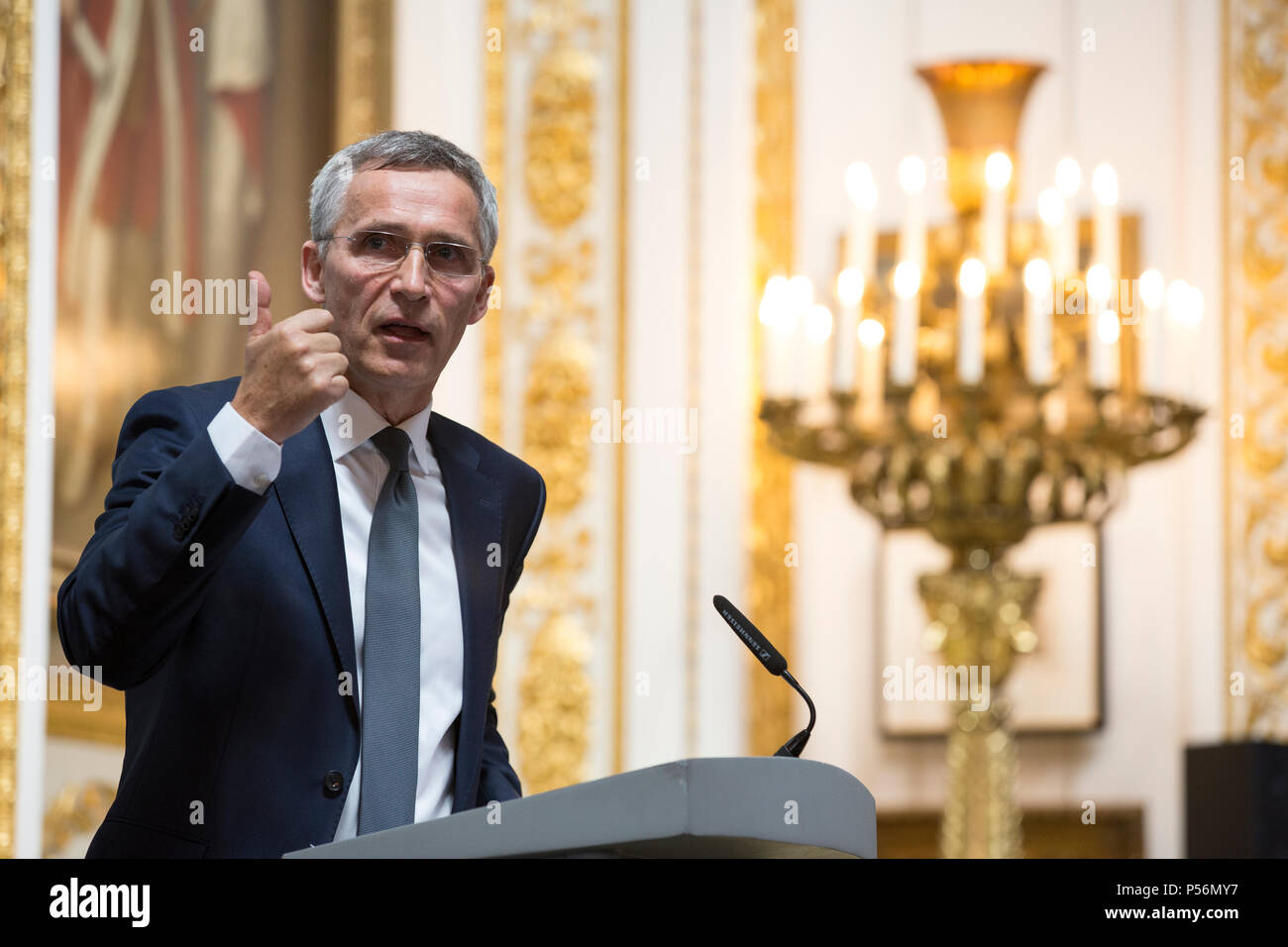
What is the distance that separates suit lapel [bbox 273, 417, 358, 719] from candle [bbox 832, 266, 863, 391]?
2.56 meters

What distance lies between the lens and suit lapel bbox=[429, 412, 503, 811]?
5.89ft

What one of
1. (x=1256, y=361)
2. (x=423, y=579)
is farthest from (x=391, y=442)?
(x=1256, y=361)

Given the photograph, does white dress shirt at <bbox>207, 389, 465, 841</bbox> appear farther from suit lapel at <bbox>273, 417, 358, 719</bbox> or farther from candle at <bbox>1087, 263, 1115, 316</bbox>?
candle at <bbox>1087, 263, 1115, 316</bbox>

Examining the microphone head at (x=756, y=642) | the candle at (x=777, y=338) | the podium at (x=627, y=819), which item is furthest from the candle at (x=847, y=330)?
the podium at (x=627, y=819)

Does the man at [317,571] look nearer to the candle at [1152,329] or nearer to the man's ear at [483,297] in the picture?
the man's ear at [483,297]

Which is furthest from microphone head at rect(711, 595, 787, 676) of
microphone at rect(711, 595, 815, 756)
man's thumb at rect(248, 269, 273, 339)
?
man's thumb at rect(248, 269, 273, 339)

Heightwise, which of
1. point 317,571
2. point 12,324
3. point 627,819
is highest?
point 12,324

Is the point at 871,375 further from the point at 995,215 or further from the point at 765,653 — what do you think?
the point at 765,653

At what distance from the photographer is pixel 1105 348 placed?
4.08m

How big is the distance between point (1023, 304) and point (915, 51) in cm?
123

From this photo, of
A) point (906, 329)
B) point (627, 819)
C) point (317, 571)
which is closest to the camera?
point (627, 819)

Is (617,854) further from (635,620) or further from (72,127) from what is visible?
(635,620)

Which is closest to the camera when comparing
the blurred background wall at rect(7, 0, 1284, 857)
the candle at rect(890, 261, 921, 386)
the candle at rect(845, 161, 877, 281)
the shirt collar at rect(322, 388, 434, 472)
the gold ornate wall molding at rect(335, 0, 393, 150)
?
the shirt collar at rect(322, 388, 434, 472)

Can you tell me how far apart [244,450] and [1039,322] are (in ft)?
9.33
